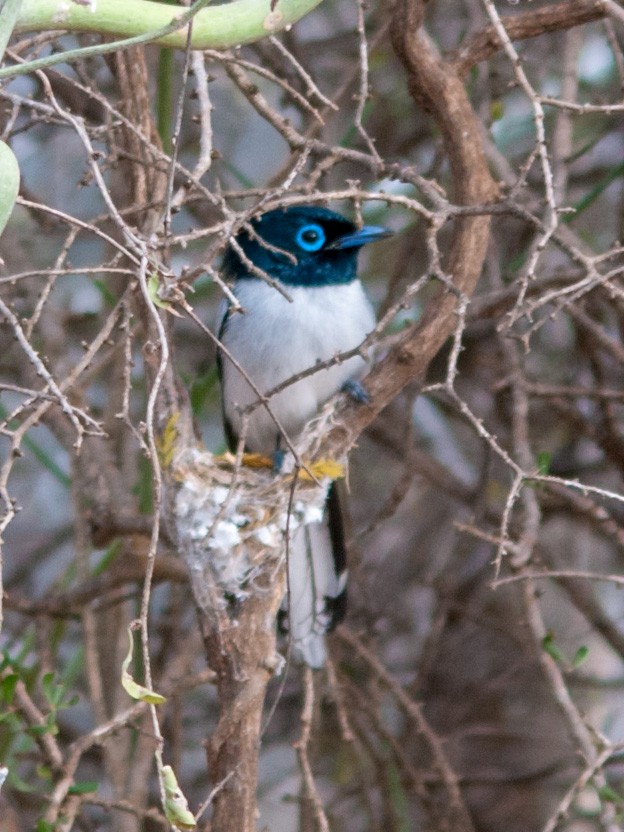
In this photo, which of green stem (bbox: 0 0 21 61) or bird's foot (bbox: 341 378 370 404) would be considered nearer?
green stem (bbox: 0 0 21 61)

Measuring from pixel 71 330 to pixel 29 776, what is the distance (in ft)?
4.69

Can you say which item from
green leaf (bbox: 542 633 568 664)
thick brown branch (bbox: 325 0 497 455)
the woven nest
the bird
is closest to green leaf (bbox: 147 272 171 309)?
the woven nest

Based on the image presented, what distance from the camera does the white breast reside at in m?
3.54

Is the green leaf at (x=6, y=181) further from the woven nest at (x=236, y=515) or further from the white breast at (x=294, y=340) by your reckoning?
the white breast at (x=294, y=340)

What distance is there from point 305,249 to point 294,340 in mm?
270

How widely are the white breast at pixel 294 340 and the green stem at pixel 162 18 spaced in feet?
5.29

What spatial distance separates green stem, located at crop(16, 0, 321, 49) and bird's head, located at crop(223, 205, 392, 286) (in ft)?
5.30

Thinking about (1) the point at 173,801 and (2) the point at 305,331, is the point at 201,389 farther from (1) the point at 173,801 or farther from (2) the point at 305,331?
(1) the point at 173,801

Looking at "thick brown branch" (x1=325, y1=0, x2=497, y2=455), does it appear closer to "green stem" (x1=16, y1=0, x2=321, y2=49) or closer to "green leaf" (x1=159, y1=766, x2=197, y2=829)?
"green stem" (x1=16, y1=0, x2=321, y2=49)

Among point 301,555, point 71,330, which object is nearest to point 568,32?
point 301,555

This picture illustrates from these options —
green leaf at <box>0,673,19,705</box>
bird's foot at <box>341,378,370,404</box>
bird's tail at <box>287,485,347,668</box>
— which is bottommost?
green leaf at <box>0,673,19,705</box>

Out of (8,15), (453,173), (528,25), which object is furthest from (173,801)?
(528,25)

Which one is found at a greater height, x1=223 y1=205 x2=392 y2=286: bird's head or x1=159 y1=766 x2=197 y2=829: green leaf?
x1=223 y1=205 x2=392 y2=286: bird's head

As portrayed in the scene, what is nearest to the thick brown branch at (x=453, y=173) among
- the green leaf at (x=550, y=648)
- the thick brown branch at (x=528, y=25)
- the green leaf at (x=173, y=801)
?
the thick brown branch at (x=528, y=25)
